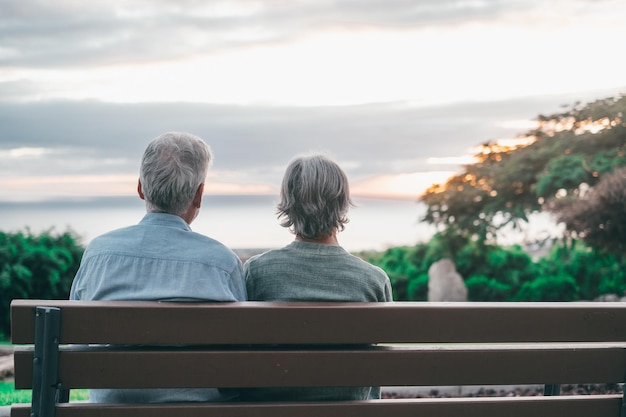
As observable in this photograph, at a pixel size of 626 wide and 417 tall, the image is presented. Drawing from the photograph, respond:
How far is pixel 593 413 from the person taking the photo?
2770mm

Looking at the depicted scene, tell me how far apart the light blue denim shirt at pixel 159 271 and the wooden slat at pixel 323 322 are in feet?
0.57

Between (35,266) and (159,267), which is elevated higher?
(159,267)

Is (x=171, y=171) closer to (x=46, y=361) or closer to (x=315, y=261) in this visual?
(x=315, y=261)

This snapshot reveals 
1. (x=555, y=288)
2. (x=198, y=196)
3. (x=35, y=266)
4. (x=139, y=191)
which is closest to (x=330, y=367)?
(x=198, y=196)

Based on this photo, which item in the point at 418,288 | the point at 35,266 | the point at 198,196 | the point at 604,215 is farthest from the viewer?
the point at 418,288

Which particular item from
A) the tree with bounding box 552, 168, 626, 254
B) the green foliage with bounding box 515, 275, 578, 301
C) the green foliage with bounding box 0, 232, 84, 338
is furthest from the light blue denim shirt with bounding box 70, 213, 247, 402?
the green foliage with bounding box 515, 275, 578, 301

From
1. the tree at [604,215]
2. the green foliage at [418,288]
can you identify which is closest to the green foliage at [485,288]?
the green foliage at [418,288]

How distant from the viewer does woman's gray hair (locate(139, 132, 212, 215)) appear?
9.30 feet

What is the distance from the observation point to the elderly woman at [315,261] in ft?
9.13

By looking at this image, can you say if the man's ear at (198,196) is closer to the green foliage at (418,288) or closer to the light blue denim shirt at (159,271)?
the light blue denim shirt at (159,271)

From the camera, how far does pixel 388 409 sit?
2.59m

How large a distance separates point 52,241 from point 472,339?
972 cm

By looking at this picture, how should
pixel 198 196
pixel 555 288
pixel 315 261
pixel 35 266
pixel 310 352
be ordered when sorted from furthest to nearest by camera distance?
pixel 555 288 < pixel 35 266 < pixel 198 196 < pixel 315 261 < pixel 310 352

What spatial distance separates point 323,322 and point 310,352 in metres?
0.10
